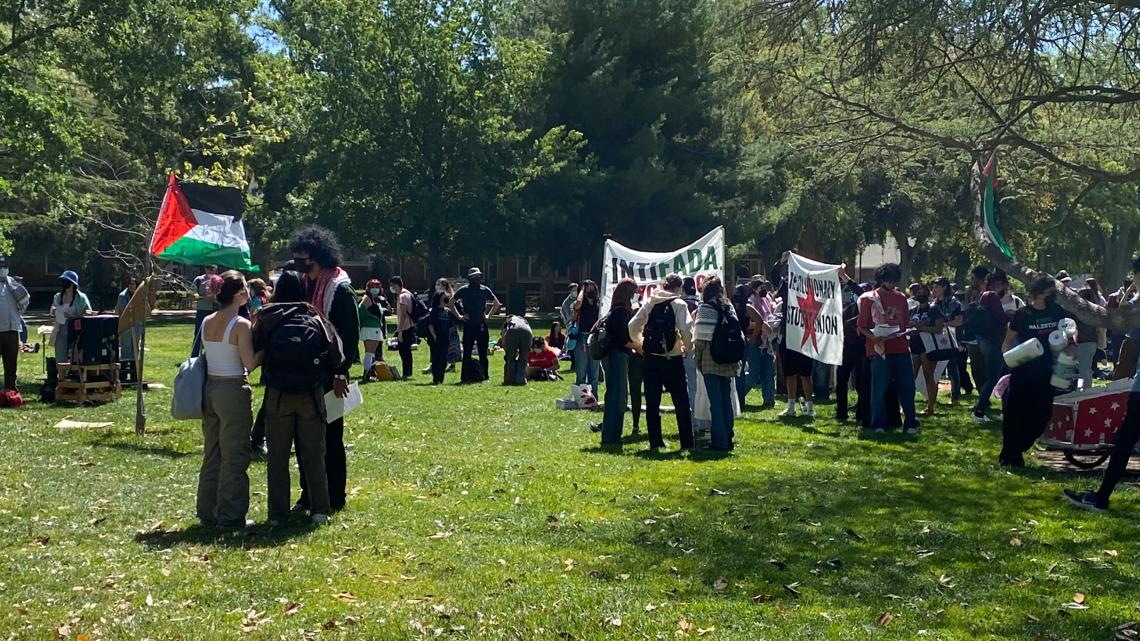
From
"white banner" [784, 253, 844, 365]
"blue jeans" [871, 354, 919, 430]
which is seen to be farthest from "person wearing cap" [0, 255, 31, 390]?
"blue jeans" [871, 354, 919, 430]

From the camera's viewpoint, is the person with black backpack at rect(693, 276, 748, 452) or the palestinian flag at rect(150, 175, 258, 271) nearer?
the person with black backpack at rect(693, 276, 748, 452)

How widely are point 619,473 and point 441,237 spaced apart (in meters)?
32.1

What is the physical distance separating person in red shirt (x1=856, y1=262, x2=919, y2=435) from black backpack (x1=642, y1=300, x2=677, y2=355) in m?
2.74

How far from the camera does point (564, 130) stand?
4219 centimetres

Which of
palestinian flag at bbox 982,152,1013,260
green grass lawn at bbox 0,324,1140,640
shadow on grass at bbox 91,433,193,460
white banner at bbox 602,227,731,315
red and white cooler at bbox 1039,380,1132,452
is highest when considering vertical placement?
palestinian flag at bbox 982,152,1013,260

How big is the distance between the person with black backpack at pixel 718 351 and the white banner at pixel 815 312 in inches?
115

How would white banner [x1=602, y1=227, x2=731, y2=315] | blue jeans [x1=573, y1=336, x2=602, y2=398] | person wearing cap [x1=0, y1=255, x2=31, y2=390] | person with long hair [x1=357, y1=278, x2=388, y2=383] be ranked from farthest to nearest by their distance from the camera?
person with long hair [x1=357, y1=278, x2=388, y2=383] < blue jeans [x1=573, y1=336, x2=602, y2=398] < person wearing cap [x1=0, y1=255, x2=31, y2=390] < white banner [x1=602, y1=227, x2=731, y2=315]

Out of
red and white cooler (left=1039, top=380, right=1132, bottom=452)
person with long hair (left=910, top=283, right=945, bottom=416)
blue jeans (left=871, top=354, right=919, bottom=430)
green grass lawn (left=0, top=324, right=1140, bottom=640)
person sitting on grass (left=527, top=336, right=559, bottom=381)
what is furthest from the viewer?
person sitting on grass (left=527, top=336, right=559, bottom=381)

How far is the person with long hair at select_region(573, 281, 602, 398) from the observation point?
16500 millimetres

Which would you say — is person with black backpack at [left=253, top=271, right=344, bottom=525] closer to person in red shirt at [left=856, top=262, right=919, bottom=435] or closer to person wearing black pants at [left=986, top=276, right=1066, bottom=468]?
person wearing black pants at [left=986, top=276, right=1066, bottom=468]

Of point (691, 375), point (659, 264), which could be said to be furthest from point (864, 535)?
point (659, 264)

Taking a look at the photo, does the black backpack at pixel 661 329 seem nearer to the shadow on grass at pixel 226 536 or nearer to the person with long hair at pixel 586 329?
the person with long hair at pixel 586 329

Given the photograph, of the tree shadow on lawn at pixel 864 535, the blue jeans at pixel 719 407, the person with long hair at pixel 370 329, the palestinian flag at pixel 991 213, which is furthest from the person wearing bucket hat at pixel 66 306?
the palestinian flag at pixel 991 213

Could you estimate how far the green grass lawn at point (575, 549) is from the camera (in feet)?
20.4
